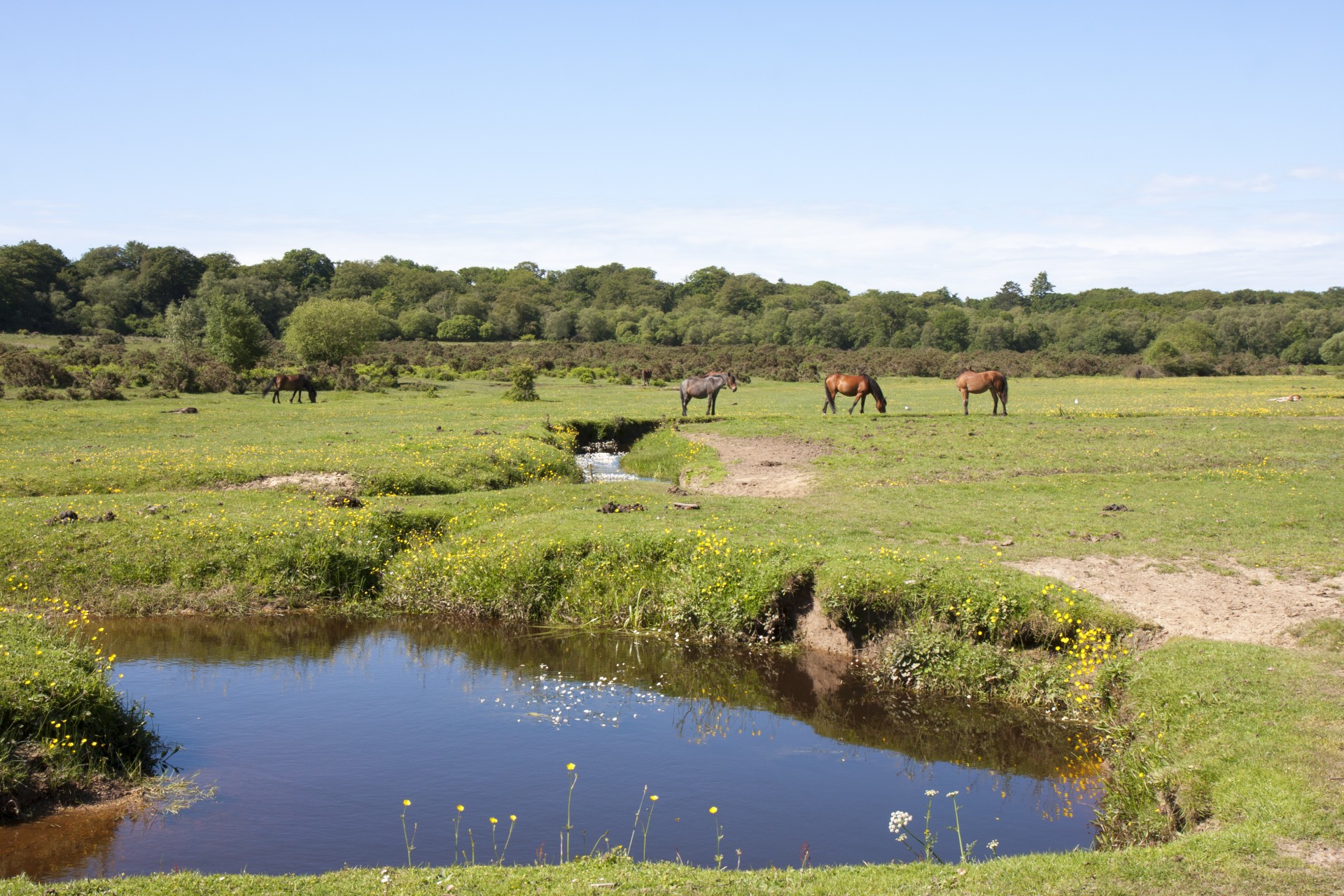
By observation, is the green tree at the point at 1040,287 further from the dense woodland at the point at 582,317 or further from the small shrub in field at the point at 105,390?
the small shrub in field at the point at 105,390

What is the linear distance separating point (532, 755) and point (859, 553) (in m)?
6.09

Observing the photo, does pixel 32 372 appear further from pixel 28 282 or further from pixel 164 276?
pixel 164 276

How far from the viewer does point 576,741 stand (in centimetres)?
1048

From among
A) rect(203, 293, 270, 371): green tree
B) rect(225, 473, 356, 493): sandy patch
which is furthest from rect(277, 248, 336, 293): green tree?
rect(225, 473, 356, 493): sandy patch

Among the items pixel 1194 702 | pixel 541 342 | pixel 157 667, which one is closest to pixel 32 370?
pixel 157 667

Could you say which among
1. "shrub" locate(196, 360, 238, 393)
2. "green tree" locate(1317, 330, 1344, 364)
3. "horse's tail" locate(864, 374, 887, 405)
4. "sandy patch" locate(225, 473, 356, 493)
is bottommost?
"sandy patch" locate(225, 473, 356, 493)

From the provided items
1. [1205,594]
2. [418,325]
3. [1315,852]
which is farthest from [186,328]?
[1315,852]

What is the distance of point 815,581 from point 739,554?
128 cm

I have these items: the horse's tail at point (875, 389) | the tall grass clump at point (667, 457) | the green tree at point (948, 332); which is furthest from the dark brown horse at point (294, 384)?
the green tree at point (948, 332)

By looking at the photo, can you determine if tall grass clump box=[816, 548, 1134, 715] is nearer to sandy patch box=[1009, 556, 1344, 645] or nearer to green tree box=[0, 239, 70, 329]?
sandy patch box=[1009, 556, 1344, 645]

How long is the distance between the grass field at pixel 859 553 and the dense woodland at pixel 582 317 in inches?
1354

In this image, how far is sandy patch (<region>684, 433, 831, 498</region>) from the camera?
22.1 metres

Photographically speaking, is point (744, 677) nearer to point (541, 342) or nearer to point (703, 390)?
point (703, 390)

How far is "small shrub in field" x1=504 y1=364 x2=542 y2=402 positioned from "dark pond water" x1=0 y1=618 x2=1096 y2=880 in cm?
3030
